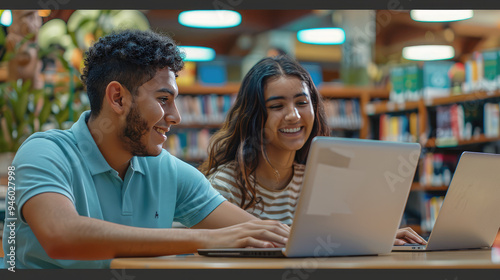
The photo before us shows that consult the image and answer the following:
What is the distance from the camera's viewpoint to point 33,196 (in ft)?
4.67

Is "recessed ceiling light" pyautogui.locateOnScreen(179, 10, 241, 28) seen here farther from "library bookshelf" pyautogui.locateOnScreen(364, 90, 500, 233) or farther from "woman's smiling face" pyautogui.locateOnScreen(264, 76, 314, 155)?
"woman's smiling face" pyautogui.locateOnScreen(264, 76, 314, 155)

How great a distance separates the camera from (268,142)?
245 centimetres

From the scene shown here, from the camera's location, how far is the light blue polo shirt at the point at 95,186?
151 cm

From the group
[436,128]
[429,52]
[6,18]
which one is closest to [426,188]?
[436,128]

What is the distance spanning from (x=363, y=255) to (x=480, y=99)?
4033 mm

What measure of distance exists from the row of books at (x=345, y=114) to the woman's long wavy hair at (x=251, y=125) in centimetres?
385

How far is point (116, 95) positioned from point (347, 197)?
81cm

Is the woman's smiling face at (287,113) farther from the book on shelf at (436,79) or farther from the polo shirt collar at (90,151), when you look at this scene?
the book on shelf at (436,79)

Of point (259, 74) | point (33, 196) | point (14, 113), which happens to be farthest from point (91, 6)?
point (33, 196)

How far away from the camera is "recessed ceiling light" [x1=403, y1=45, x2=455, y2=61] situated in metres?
7.68

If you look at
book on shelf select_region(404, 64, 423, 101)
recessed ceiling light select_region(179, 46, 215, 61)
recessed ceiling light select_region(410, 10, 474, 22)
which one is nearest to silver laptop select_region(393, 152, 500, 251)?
book on shelf select_region(404, 64, 423, 101)

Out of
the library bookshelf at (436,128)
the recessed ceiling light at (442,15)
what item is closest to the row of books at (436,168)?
the library bookshelf at (436,128)

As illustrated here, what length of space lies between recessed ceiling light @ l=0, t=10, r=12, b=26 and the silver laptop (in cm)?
295

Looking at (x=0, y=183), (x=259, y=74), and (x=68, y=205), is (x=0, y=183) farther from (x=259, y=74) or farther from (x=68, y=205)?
(x=68, y=205)
